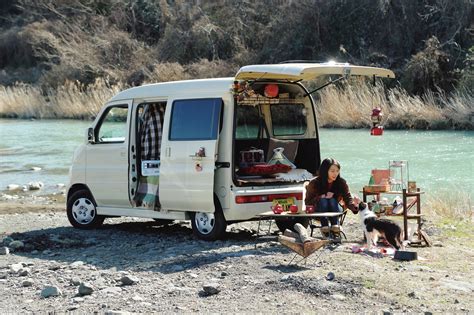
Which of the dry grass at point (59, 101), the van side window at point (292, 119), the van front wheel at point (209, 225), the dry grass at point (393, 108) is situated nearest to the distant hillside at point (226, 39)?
the dry grass at point (393, 108)

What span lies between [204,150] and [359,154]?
14869mm

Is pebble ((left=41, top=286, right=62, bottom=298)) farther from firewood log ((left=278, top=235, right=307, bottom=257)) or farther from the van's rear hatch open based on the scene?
the van's rear hatch open

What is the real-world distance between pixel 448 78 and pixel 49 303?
31770 mm

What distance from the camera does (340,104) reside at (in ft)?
109

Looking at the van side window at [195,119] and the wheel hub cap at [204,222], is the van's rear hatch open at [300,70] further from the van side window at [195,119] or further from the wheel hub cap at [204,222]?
the wheel hub cap at [204,222]

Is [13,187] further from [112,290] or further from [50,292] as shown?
[112,290]

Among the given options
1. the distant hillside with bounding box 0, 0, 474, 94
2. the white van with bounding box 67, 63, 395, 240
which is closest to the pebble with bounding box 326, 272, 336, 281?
the white van with bounding box 67, 63, 395, 240

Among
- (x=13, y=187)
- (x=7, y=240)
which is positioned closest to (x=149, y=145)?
(x=7, y=240)

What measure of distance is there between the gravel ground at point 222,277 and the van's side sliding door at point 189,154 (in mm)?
566

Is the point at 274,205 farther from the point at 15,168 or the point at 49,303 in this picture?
the point at 15,168

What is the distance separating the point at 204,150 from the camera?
10.7 m

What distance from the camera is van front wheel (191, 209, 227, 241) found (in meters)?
10.8

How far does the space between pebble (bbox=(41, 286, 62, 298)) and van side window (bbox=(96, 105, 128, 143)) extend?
4.21m

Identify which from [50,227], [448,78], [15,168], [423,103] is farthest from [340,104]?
[50,227]
